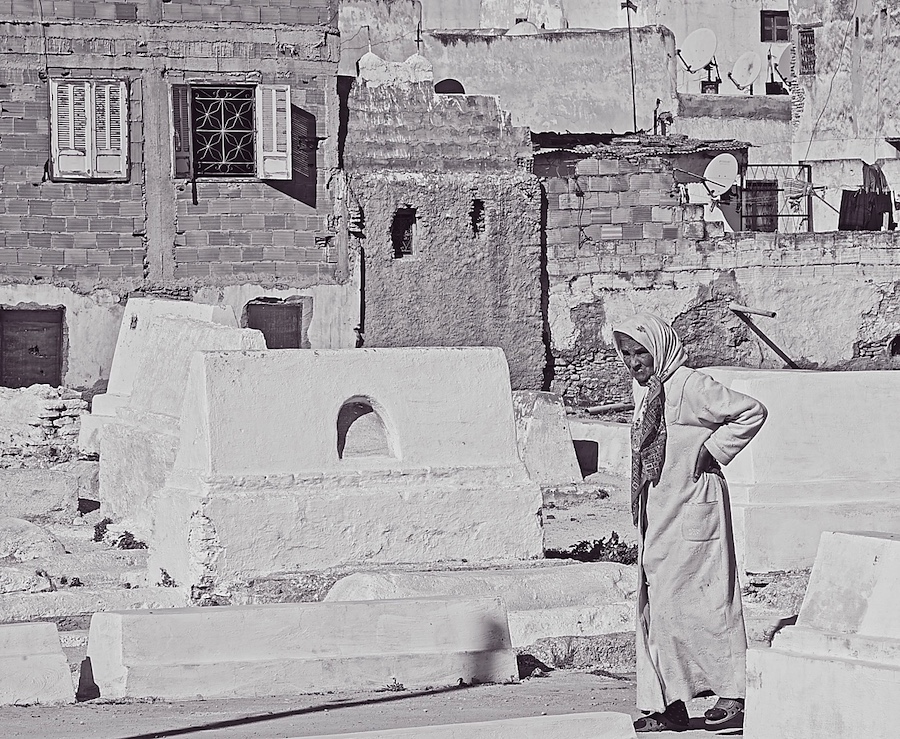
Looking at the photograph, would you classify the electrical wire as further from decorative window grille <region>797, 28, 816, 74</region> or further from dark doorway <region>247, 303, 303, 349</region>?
dark doorway <region>247, 303, 303, 349</region>

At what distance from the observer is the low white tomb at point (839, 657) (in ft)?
14.0

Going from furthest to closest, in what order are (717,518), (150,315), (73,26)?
1. (73,26)
2. (150,315)
3. (717,518)

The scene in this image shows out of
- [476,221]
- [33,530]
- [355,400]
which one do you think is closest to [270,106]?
[476,221]

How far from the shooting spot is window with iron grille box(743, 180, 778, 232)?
2691 cm

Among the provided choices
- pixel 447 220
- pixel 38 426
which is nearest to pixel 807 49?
pixel 447 220

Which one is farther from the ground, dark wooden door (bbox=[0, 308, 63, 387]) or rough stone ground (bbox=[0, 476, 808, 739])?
dark wooden door (bbox=[0, 308, 63, 387])

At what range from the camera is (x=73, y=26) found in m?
18.2

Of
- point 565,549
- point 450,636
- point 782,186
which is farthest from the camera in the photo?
point 782,186

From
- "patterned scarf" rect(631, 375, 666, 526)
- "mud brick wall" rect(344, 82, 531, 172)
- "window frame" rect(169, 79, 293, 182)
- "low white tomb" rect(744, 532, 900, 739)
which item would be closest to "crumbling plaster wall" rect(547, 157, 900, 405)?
"mud brick wall" rect(344, 82, 531, 172)

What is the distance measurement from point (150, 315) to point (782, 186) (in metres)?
15.7

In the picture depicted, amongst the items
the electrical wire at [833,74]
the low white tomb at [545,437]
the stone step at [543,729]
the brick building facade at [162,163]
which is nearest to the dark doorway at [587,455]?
the low white tomb at [545,437]

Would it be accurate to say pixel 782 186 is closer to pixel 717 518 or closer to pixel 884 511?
pixel 884 511

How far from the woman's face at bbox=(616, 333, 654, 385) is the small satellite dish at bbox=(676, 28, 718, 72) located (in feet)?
90.6

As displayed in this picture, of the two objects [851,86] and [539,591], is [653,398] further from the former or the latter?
[851,86]
